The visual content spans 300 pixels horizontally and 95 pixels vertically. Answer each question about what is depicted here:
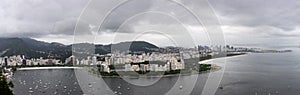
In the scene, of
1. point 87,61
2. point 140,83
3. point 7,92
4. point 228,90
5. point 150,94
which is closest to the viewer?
point 7,92

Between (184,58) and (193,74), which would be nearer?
(193,74)

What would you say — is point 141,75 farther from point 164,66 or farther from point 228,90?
point 228,90

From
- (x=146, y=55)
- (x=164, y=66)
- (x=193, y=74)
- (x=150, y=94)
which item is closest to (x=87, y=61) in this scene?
(x=146, y=55)

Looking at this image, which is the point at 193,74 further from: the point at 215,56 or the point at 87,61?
the point at 215,56

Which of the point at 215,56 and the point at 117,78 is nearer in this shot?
the point at 117,78

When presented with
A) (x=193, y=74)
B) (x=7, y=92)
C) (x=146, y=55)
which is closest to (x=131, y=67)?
(x=193, y=74)

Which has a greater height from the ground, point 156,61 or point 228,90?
point 156,61

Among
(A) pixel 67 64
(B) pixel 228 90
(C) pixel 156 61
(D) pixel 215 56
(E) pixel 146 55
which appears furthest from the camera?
(D) pixel 215 56

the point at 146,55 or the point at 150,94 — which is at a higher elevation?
the point at 146,55

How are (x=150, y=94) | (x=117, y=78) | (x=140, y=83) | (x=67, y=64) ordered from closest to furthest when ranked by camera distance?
(x=150, y=94)
(x=140, y=83)
(x=117, y=78)
(x=67, y=64)
